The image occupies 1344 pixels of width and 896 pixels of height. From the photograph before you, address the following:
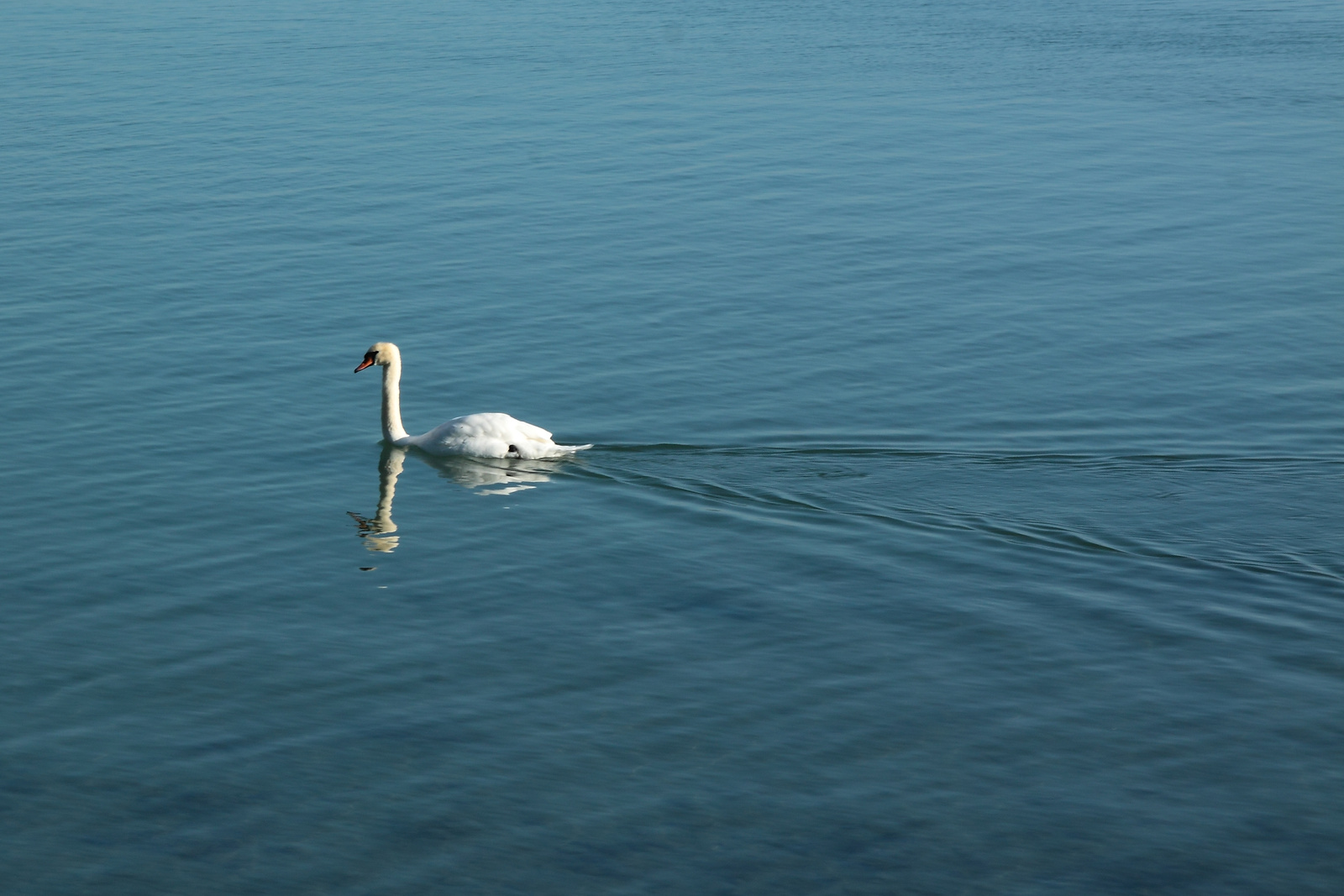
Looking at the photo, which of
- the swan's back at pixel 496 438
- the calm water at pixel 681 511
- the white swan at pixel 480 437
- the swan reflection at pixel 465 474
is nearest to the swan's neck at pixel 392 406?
the white swan at pixel 480 437

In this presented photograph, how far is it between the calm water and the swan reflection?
→ 0.33 ft

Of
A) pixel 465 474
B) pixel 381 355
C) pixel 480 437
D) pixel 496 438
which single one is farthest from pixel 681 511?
pixel 381 355

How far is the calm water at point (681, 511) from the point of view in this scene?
Answer: 12.4m

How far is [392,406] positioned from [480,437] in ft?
5.53

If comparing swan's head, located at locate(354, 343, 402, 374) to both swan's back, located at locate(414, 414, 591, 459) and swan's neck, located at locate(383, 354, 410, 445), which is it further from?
swan's back, located at locate(414, 414, 591, 459)

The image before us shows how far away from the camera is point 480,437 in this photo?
64.9 feet

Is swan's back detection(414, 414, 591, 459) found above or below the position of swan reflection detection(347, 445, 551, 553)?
above

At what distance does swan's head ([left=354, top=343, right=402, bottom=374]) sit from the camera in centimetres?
2105

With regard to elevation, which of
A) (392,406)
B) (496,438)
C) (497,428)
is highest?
(392,406)

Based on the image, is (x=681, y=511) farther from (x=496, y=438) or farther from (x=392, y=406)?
(x=392, y=406)

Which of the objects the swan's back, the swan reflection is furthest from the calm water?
the swan's back

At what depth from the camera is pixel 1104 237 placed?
3014 centimetres

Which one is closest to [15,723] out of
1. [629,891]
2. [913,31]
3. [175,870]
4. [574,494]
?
[175,870]

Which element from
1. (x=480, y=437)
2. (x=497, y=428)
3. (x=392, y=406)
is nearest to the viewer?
(x=497, y=428)
